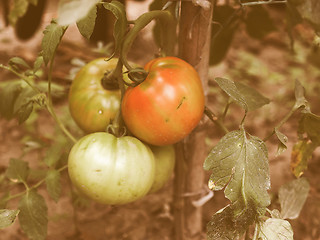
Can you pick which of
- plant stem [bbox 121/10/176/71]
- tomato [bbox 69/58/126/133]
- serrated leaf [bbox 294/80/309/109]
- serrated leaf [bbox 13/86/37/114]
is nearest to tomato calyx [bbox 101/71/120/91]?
tomato [bbox 69/58/126/133]

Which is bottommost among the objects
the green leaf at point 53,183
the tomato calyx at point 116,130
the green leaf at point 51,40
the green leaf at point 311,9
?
the green leaf at point 53,183

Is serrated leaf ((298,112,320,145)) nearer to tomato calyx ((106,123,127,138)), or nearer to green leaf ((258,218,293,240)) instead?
green leaf ((258,218,293,240))

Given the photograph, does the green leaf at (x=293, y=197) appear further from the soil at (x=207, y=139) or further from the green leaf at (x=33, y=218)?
the green leaf at (x=33, y=218)

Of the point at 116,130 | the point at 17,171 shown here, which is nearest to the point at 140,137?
the point at 116,130

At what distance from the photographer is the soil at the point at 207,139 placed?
1361 millimetres

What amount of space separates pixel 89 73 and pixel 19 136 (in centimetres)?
111

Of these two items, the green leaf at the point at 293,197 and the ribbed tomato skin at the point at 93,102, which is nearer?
the ribbed tomato skin at the point at 93,102

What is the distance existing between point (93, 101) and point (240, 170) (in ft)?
1.29

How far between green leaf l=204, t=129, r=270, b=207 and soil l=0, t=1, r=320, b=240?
0.98 ft

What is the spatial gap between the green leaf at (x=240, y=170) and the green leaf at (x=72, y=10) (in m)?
0.38

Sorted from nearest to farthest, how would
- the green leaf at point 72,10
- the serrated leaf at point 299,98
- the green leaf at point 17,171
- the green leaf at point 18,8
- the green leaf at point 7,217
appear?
1. the green leaf at point 72,10
2. the green leaf at point 7,217
3. the serrated leaf at point 299,98
4. the green leaf at point 17,171
5. the green leaf at point 18,8

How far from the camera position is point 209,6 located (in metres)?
0.84

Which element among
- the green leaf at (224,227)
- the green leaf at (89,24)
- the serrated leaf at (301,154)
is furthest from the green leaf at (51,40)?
the serrated leaf at (301,154)

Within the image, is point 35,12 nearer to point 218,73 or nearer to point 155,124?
point 218,73
